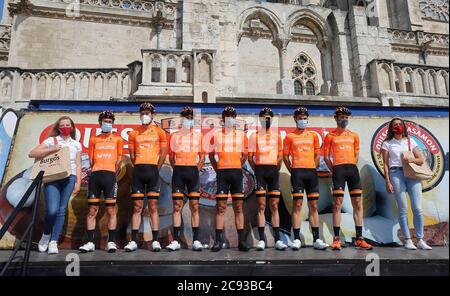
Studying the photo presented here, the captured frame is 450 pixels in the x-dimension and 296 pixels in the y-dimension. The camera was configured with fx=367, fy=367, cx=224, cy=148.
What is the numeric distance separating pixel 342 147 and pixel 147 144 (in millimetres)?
2832

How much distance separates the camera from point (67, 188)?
16.6ft

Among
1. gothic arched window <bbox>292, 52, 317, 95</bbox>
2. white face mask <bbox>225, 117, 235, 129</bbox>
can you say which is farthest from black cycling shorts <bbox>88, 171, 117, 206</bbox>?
gothic arched window <bbox>292, 52, 317, 95</bbox>

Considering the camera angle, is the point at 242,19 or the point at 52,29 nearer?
the point at 242,19

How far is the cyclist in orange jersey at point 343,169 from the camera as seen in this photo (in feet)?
16.9

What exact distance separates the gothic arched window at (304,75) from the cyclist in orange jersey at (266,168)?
14.8 m

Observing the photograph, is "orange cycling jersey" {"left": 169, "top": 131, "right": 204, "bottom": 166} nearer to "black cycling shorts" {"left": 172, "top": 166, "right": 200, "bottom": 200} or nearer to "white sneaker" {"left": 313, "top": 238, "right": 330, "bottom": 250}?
"black cycling shorts" {"left": 172, "top": 166, "right": 200, "bottom": 200}

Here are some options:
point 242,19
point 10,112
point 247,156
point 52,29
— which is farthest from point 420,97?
point 52,29

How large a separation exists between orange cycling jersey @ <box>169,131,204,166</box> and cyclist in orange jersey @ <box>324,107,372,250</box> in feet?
6.35

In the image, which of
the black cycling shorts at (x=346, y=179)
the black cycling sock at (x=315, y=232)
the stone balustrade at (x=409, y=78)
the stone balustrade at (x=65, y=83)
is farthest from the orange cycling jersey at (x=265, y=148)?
the stone balustrade at (x=409, y=78)

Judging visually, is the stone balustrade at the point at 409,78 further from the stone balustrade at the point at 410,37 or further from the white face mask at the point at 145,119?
the white face mask at the point at 145,119

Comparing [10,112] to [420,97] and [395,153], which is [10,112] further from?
[420,97]

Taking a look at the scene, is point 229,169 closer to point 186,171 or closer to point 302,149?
point 186,171

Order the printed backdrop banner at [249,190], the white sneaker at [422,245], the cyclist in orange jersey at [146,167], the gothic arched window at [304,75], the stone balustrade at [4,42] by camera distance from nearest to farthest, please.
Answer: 1. the white sneaker at [422,245]
2. the cyclist in orange jersey at [146,167]
3. the printed backdrop banner at [249,190]
4. the stone balustrade at [4,42]
5. the gothic arched window at [304,75]
